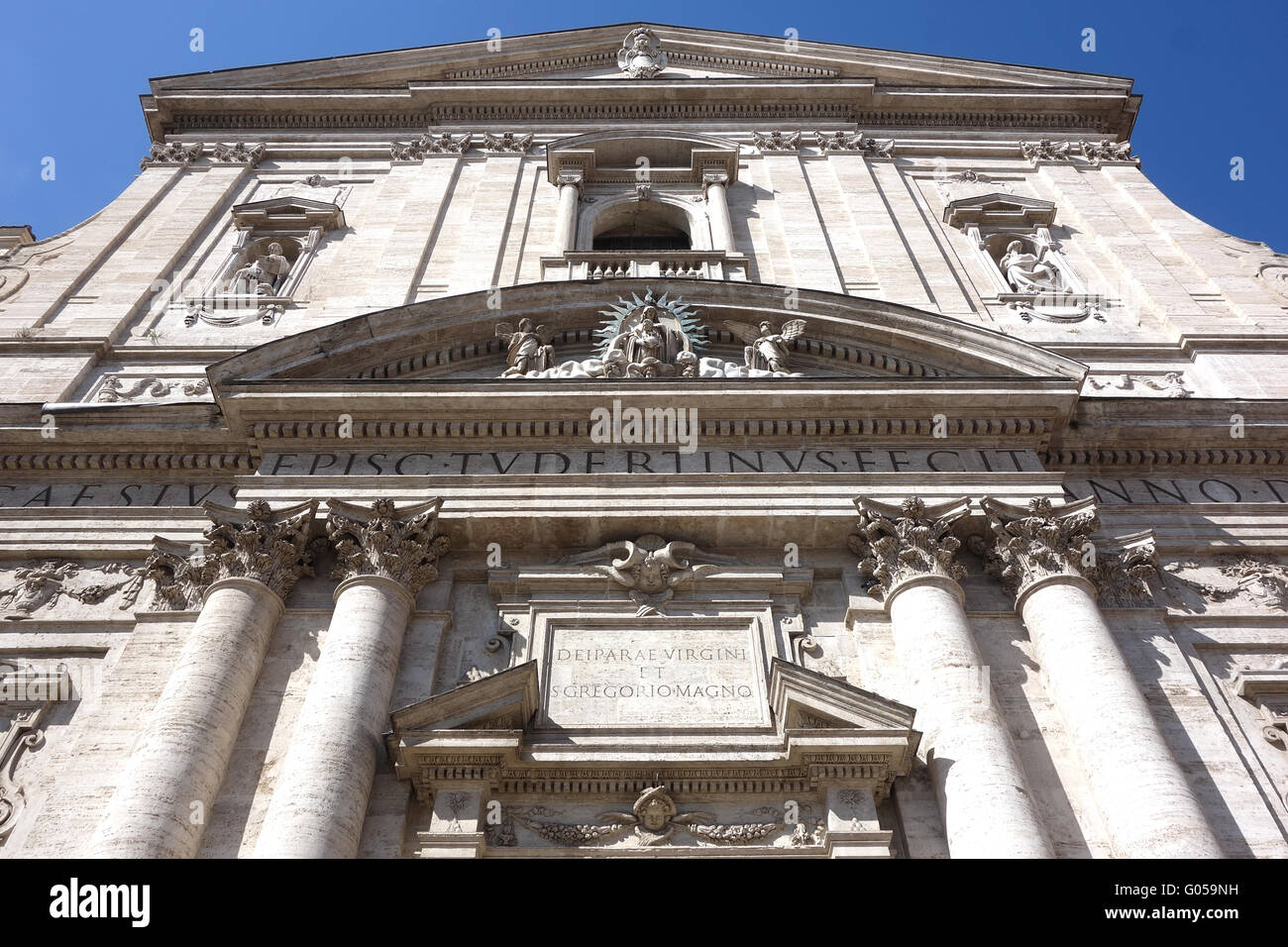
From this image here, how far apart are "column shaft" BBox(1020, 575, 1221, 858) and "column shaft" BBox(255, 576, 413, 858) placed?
18.3 feet

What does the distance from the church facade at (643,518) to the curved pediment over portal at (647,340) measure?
50 mm

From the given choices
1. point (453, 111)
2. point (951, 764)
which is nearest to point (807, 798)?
point (951, 764)

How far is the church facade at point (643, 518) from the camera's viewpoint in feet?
31.5

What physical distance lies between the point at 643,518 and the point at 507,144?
10784 millimetres

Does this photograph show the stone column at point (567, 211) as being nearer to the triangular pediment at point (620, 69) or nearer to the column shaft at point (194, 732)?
the triangular pediment at point (620, 69)

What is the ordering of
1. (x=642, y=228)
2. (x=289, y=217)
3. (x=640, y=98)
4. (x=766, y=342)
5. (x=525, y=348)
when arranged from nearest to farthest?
(x=525, y=348) < (x=766, y=342) < (x=289, y=217) < (x=642, y=228) < (x=640, y=98)

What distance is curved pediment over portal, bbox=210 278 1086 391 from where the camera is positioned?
13.6m

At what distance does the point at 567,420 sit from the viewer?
12859 millimetres

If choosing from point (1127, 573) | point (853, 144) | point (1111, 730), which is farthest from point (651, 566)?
point (853, 144)

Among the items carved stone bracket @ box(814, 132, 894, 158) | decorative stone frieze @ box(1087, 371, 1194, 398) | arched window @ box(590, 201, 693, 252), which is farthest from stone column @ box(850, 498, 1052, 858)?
carved stone bracket @ box(814, 132, 894, 158)

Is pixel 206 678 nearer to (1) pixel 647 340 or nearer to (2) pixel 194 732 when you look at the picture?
(2) pixel 194 732

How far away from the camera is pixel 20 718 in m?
10.7

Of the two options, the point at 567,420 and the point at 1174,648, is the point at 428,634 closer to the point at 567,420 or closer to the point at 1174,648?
the point at 567,420

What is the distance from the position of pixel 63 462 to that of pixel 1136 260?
14.1 meters
